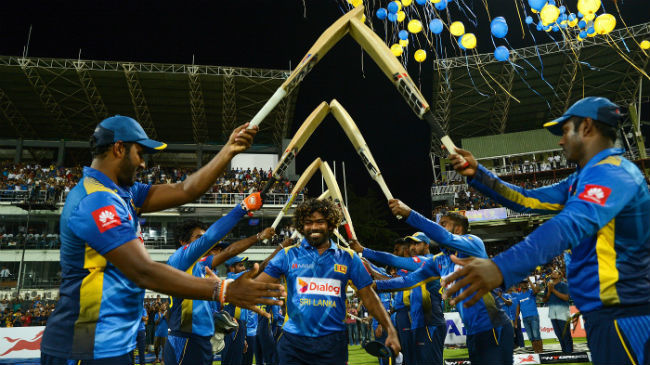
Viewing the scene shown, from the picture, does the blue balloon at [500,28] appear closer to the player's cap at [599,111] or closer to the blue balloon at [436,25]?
the blue balloon at [436,25]

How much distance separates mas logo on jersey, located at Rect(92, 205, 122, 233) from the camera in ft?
8.14

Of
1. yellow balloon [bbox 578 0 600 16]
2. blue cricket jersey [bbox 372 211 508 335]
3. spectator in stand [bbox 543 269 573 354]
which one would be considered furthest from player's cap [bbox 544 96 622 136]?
spectator in stand [bbox 543 269 573 354]

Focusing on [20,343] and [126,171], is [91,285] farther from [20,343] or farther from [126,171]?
[20,343]

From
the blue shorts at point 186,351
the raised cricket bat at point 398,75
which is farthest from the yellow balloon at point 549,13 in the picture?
the blue shorts at point 186,351

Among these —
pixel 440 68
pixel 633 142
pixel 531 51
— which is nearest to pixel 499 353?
pixel 440 68

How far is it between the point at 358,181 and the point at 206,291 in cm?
6502

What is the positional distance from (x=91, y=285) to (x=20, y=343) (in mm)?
16664

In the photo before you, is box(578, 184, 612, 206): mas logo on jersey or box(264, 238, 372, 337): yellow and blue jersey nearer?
box(578, 184, 612, 206): mas logo on jersey

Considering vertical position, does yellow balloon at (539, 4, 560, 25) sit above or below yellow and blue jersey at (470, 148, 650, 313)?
above

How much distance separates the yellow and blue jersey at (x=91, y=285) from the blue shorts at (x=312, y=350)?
1.92 m

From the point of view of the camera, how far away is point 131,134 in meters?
2.97

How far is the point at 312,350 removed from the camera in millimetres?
4246

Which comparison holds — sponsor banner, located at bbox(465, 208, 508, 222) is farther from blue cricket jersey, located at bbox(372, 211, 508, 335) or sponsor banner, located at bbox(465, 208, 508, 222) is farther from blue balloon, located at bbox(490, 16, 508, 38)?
blue cricket jersey, located at bbox(372, 211, 508, 335)

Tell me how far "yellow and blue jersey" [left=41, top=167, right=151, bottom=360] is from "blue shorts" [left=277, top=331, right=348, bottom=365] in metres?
1.92
